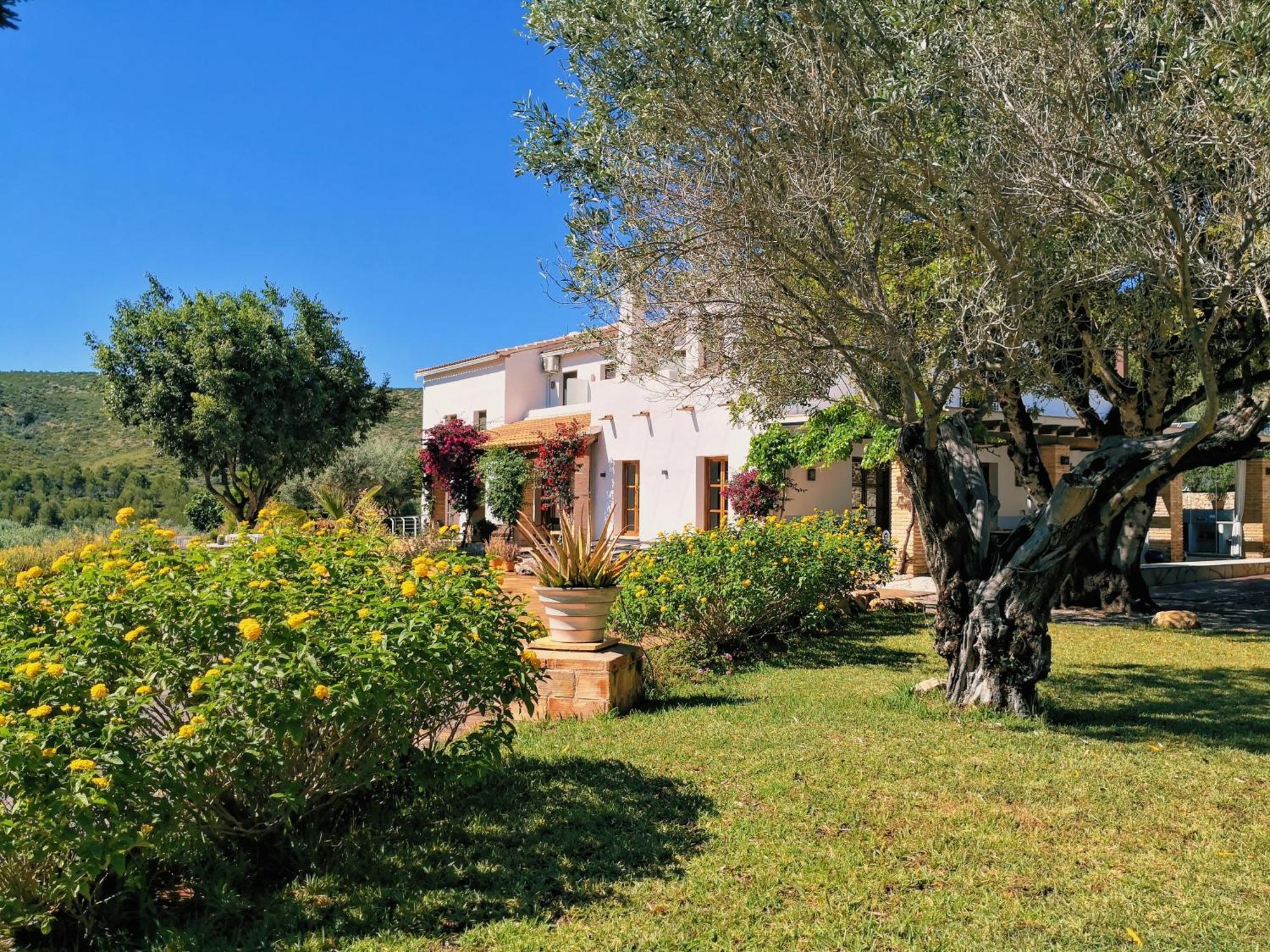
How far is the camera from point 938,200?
6.32 meters

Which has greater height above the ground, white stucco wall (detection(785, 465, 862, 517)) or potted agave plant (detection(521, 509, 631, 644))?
white stucco wall (detection(785, 465, 862, 517))

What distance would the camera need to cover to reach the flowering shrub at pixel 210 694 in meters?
2.92

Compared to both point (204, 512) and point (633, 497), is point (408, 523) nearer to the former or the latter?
point (204, 512)

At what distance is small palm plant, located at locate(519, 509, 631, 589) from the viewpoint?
7.19 m

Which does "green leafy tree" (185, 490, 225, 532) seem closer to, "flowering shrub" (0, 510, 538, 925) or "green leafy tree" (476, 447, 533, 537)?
"green leafy tree" (476, 447, 533, 537)

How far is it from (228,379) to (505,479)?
7.91 metres

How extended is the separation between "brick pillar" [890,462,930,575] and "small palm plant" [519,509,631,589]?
1167 centimetres

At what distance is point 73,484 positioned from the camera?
1419 inches

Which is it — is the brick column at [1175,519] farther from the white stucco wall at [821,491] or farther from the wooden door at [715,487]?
the wooden door at [715,487]

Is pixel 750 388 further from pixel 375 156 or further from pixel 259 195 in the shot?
pixel 259 195

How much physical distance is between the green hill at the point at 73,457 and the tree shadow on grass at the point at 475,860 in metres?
25.1

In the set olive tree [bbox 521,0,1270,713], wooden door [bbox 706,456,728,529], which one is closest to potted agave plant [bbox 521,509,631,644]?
olive tree [bbox 521,0,1270,713]

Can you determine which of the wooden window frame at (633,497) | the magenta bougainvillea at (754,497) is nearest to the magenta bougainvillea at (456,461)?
the wooden window frame at (633,497)

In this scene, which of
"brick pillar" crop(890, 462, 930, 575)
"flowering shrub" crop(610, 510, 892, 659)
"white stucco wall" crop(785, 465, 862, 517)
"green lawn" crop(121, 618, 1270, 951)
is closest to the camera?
"green lawn" crop(121, 618, 1270, 951)
